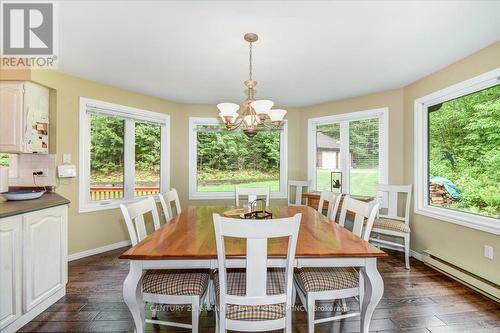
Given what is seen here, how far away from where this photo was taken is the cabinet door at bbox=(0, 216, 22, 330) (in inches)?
69.1

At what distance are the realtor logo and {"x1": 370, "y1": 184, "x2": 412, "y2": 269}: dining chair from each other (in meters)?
3.92

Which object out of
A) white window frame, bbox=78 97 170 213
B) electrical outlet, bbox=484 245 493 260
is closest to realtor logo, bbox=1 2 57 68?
white window frame, bbox=78 97 170 213

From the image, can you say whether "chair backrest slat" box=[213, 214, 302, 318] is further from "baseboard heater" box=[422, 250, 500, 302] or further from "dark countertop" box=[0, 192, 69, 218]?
"baseboard heater" box=[422, 250, 500, 302]

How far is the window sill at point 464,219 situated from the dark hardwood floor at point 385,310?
63cm

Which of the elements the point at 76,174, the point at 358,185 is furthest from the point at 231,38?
the point at 358,185

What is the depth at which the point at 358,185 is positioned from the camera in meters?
4.07

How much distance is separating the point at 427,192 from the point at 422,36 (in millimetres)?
2002

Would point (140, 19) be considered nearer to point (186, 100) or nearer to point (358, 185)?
point (186, 100)

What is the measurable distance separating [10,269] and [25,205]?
1.58ft

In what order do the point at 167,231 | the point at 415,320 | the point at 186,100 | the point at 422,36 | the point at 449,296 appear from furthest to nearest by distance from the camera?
the point at 186,100 < the point at 449,296 < the point at 422,36 < the point at 415,320 < the point at 167,231

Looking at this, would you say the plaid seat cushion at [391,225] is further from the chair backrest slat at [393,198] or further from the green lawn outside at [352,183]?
the green lawn outside at [352,183]

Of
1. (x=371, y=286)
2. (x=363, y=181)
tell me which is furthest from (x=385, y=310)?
(x=363, y=181)

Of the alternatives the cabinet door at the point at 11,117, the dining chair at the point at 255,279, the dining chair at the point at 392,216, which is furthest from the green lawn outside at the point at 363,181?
the cabinet door at the point at 11,117

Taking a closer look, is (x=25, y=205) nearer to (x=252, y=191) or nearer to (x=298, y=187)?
(x=252, y=191)
